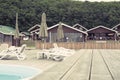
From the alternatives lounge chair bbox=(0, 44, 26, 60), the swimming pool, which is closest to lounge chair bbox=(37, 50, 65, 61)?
lounge chair bbox=(0, 44, 26, 60)

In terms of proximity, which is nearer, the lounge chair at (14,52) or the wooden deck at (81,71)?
the wooden deck at (81,71)

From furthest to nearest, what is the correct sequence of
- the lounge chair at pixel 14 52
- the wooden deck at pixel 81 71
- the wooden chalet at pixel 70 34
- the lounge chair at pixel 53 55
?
the wooden chalet at pixel 70 34, the lounge chair at pixel 14 52, the lounge chair at pixel 53 55, the wooden deck at pixel 81 71

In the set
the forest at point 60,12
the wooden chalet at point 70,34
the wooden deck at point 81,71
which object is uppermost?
the forest at point 60,12

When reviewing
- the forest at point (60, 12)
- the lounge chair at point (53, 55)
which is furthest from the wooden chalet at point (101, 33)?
the lounge chair at point (53, 55)

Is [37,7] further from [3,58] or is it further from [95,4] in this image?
[3,58]

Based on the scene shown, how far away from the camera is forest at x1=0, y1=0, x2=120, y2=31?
69.3 meters

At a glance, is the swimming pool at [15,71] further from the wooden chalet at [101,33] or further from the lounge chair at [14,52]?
the wooden chalet at [101,33]

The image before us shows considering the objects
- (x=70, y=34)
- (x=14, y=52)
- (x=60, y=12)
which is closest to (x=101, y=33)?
(x=70, y=34)

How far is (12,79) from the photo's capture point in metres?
10.7

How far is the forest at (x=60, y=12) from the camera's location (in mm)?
69312

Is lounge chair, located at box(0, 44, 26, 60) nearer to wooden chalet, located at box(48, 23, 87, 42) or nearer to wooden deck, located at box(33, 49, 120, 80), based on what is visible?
wooden deck, located at box(33, 49, 120, 80)

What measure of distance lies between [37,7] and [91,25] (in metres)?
13.9

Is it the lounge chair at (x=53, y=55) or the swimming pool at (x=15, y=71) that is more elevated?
the lounge chair at (x=53, y=55)

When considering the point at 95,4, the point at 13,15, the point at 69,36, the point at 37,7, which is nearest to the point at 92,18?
the point at 95,4
